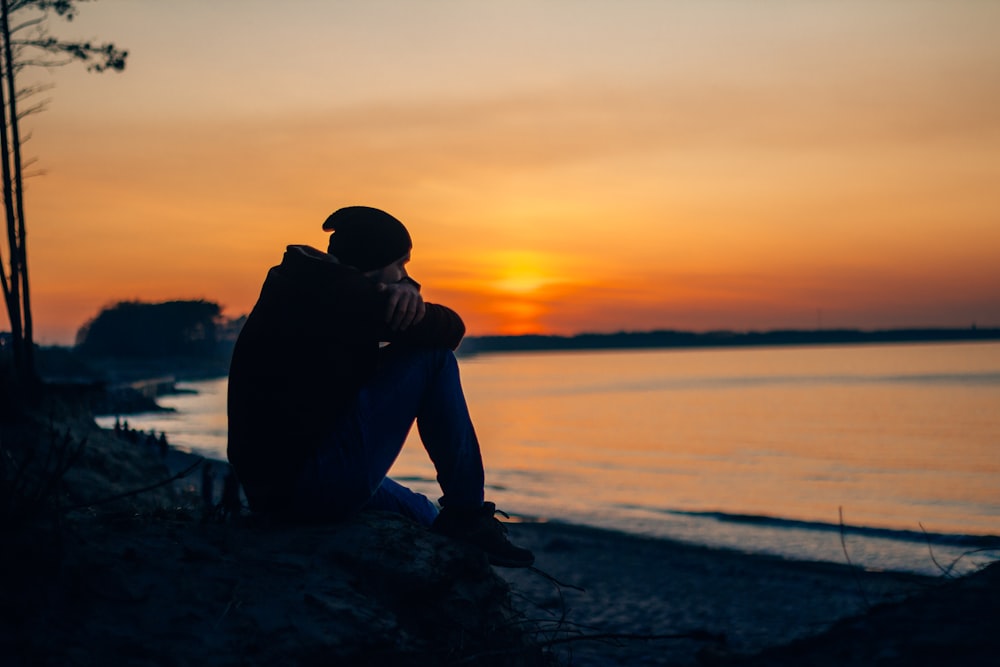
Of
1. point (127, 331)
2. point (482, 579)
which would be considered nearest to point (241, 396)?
point (482, 579)

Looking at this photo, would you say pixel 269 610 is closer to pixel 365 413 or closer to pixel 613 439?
pixel 365 413

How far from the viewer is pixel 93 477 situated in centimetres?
1070

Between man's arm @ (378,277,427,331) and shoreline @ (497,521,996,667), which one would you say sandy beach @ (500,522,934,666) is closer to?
shoreline @ (497,521,996,667)

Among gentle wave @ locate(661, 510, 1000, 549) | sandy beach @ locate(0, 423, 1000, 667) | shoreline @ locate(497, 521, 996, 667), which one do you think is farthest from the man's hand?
gentle wave @ locate(661, 510, 1000, 549)

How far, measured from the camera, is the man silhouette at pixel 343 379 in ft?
10.9

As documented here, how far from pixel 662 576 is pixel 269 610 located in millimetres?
9264

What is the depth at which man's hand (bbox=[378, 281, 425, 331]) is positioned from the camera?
3.27 m

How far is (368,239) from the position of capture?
360cm

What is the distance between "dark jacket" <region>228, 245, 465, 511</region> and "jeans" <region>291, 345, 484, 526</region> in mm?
78

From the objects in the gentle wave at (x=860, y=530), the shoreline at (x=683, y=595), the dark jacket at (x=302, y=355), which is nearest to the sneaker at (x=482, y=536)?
the dark jacket at (x=302, y=355)

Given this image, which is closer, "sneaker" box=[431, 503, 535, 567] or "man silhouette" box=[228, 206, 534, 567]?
"man silhouette" box=[228, 206, 534, 567]

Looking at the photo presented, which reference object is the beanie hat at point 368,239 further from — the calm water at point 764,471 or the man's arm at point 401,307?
the calm water at point 764,471

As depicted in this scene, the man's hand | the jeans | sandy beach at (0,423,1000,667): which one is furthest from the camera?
the jeans

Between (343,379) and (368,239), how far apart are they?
0.64m
